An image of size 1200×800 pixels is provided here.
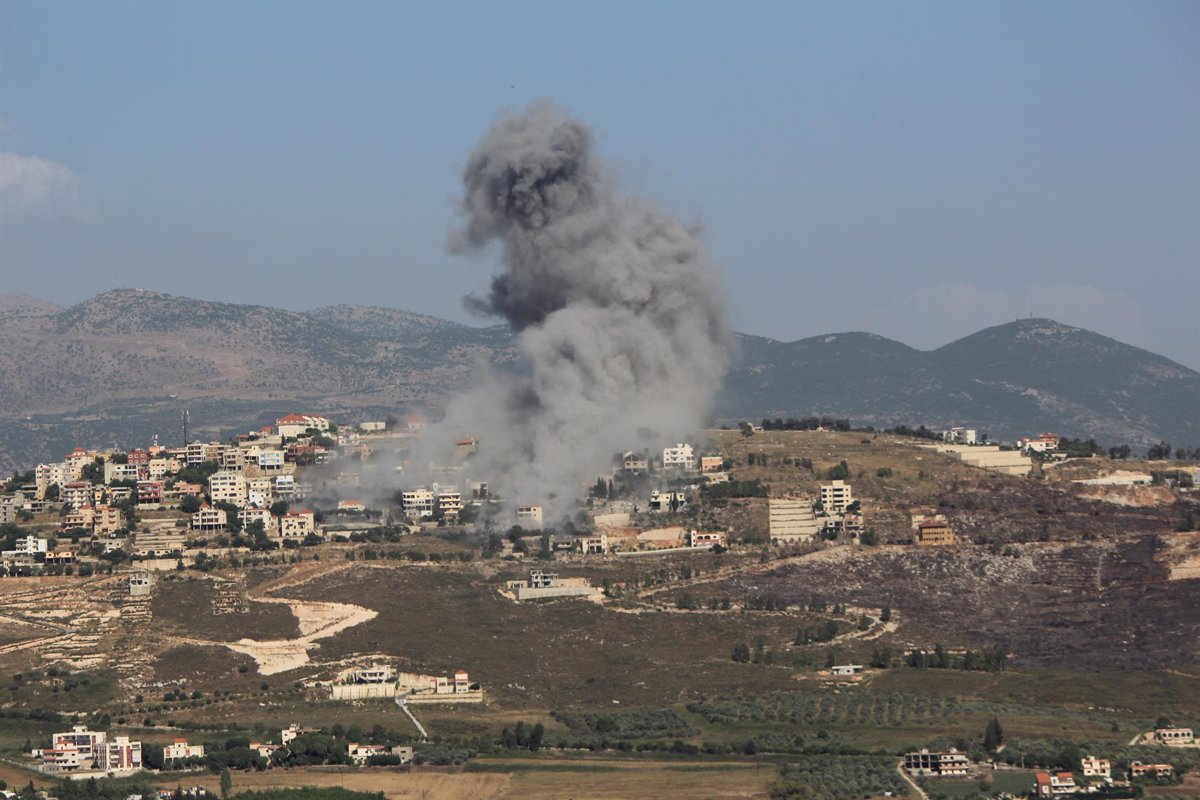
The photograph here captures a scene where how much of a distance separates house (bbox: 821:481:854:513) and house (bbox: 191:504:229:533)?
23630 millimetres

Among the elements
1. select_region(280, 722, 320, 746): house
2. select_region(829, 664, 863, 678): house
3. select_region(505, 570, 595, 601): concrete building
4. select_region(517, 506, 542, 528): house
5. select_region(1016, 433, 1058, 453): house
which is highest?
select_region(1016, 433, 1058, 453): house

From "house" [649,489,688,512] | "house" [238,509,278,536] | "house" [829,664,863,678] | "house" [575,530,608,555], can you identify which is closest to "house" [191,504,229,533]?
"house" [238,509,278,536]

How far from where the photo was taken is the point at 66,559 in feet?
310

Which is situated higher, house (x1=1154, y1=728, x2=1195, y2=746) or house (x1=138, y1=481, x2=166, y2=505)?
house (x1=138, y1=481, x2=166, y2=505)

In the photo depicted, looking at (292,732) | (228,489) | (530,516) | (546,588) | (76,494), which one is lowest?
(292,732)

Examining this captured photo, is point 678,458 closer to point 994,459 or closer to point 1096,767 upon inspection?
point 994,459

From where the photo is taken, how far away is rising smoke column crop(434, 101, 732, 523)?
102312 millimetres

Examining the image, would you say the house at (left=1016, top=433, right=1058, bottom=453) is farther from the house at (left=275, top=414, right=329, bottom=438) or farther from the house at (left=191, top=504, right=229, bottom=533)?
the house at (left=191, top=504, right=229, bottom=533)

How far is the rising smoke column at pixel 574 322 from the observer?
10231 centimetres

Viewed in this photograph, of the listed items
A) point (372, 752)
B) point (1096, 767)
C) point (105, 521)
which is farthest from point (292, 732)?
point (105, 521)

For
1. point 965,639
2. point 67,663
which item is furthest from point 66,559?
point 965,639

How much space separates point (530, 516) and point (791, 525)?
400 inches

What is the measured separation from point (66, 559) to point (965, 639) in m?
33.3

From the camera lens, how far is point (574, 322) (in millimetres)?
102188
